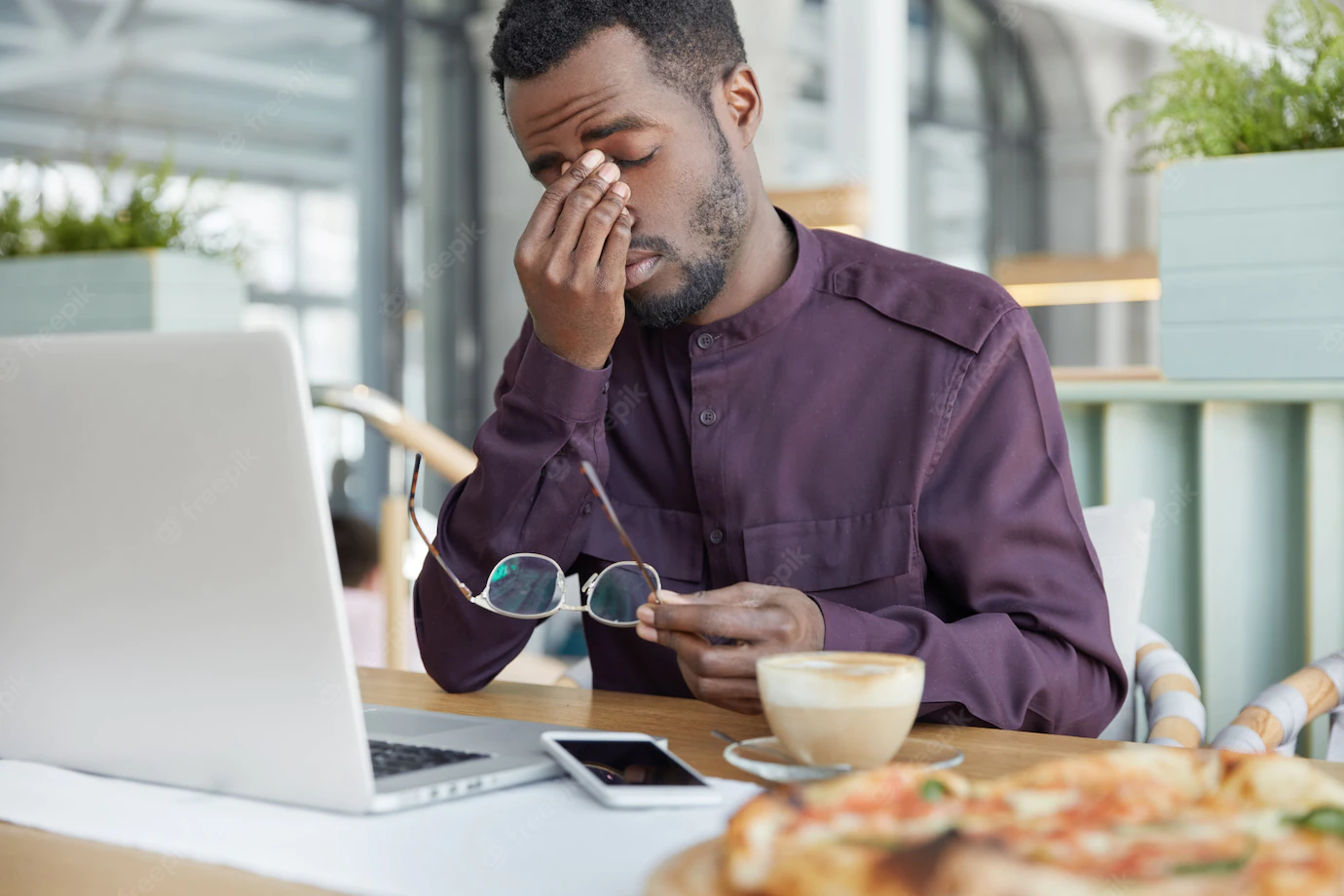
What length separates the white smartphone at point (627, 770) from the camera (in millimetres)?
724

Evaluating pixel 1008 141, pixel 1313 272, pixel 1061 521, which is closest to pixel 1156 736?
pixel 1061 521

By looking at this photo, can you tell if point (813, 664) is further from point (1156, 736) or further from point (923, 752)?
point (1156, 736)

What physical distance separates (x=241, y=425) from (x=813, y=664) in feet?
1.13

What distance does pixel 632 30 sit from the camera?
130 centimetres

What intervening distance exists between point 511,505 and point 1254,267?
3.09 ft

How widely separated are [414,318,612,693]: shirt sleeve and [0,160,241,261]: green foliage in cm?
196

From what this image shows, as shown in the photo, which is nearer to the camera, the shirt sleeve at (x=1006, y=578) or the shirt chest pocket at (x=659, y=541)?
the shirt sleeve at (x=1006, y=578)

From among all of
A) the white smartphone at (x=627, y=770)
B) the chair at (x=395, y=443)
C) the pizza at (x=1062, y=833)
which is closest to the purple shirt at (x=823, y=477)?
the white smartphone at (x=627, y=770)

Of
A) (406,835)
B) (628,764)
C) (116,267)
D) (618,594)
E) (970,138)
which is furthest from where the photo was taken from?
(970,138)

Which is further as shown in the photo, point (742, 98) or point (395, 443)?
point (395, 443)

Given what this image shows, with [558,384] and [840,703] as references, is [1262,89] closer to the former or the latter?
[558,384]

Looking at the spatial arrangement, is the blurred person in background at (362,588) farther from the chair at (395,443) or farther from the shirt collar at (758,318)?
the shirt collar at (758,318)

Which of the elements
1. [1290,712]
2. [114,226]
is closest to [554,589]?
[1290,712]

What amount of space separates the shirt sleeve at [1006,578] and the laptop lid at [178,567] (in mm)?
418
